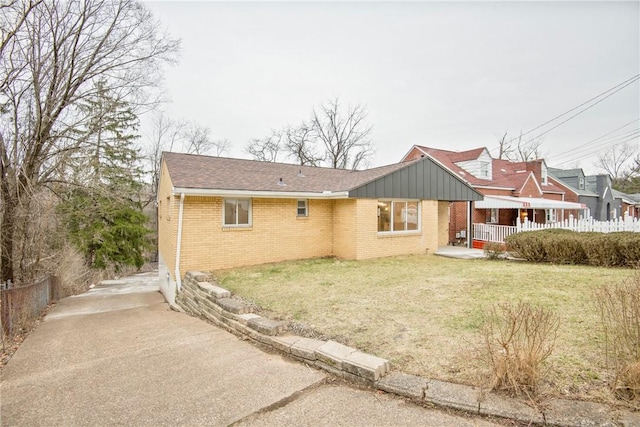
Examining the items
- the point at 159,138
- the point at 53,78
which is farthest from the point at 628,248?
the point at 159,138

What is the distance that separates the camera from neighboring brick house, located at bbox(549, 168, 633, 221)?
93.5ft

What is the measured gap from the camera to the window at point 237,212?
405 inches

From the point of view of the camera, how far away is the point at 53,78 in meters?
9.33

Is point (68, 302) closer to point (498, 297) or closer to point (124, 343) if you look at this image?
point (124, 343)

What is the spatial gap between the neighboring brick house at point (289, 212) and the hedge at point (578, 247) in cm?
356

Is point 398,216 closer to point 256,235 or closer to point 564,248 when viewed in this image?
point 564,248

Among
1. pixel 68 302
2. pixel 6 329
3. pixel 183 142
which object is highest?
pixel 183 142

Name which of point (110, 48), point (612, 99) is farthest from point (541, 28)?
point (110, 48)

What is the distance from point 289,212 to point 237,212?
1.99 meters

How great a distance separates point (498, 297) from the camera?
6.34 meters

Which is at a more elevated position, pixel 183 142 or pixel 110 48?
pixel 183 142

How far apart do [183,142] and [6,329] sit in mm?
27490

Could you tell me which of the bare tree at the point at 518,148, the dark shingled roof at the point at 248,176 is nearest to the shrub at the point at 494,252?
the dark shingled roof at the point at 248,176

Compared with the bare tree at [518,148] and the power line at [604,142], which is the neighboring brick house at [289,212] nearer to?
the power line at [604,142]
